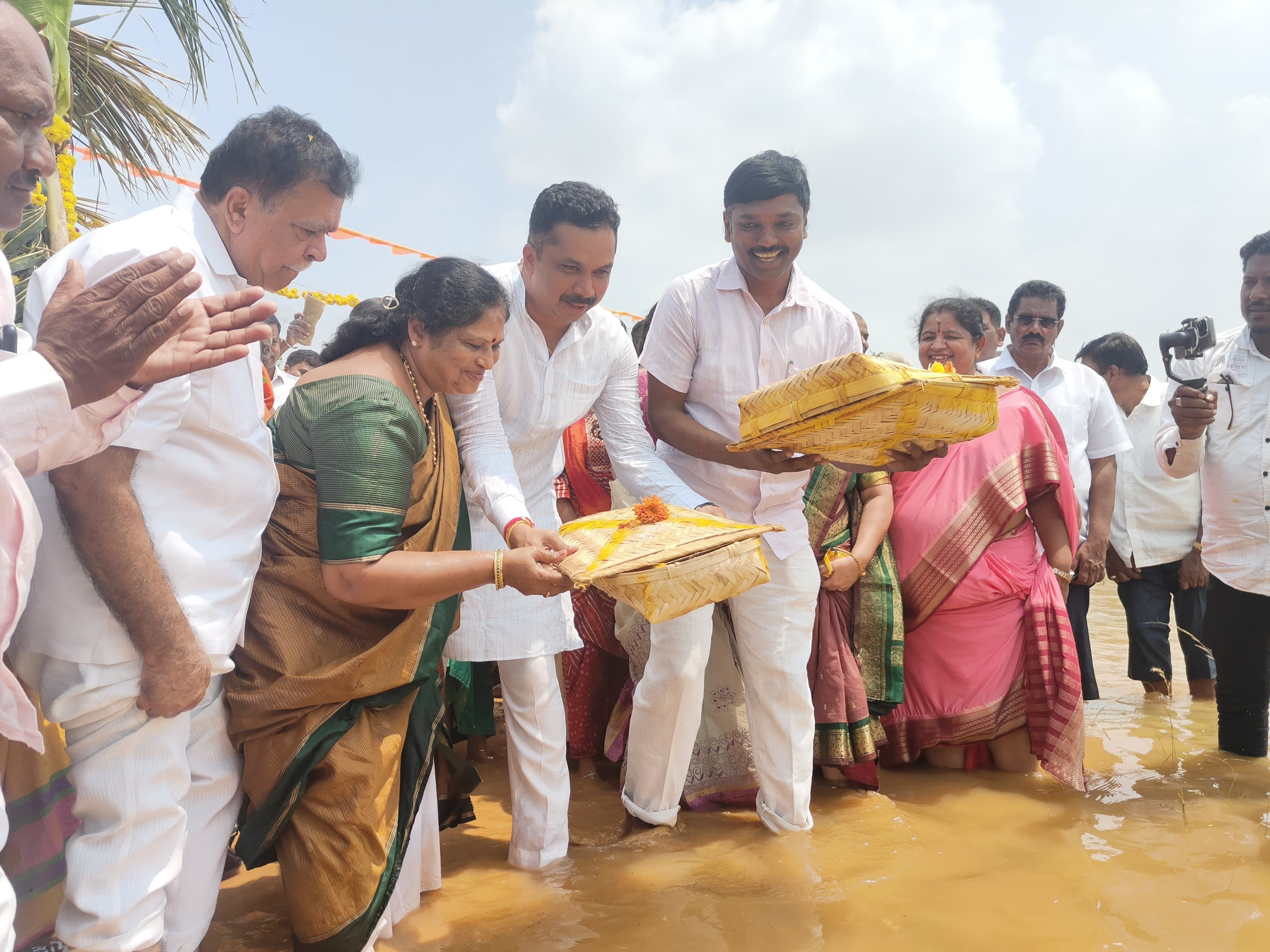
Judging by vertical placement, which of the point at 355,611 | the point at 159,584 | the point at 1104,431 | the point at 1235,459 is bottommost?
the point at 355,611

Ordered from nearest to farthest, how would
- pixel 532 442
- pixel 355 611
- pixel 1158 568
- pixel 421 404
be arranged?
pixel 355 611 < pixel 421 404 < pixel 532 442 < pixel 1158 568

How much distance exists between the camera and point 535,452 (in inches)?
129

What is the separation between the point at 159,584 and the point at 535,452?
1.58m

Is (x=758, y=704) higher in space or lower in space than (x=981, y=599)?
lower

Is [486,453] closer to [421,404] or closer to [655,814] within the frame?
[421,404]

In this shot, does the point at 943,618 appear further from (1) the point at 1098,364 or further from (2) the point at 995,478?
(1) the point at 1098,364

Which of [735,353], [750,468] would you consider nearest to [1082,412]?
[735,353]

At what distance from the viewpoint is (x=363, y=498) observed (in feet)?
7.26

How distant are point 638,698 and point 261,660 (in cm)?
142

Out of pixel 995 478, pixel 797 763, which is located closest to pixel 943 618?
pixel 995 478

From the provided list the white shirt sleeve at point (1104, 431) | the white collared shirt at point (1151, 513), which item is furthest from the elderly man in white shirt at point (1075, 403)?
the white collared shirt at point (1151, 513)

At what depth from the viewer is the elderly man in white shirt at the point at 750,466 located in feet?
10.6

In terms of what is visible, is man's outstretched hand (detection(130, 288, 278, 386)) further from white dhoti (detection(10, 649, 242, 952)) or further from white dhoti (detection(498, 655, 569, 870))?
white dhoti (detection(498, 655, 569, 870))

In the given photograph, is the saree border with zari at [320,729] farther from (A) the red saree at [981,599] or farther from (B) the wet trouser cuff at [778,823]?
(A) the red saree at [981,599]
